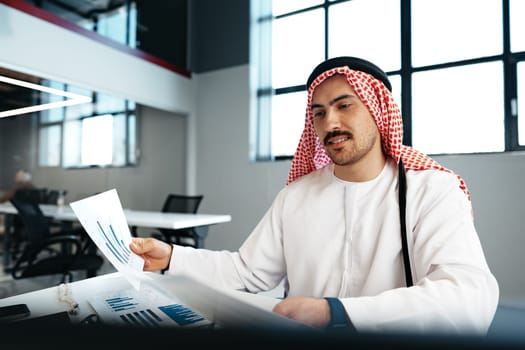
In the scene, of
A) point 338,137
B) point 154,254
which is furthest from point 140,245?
point 338,137

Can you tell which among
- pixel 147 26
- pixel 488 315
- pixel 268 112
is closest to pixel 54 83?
pixel 147 26

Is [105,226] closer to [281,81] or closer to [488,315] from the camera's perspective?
[488,315]

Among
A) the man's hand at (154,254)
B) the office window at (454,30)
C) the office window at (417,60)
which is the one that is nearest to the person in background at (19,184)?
the office window at (417,60)

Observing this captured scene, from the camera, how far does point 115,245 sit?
770 mm

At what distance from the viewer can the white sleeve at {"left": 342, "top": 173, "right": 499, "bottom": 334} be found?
64cm

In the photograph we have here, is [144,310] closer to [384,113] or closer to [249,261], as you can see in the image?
[249,261]

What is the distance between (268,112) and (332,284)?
4.06 meters

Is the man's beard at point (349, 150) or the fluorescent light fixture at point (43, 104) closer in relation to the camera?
the man's beard at point (349, 150)

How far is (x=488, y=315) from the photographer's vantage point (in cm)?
71

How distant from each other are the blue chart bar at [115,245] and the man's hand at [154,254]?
167 millimetres

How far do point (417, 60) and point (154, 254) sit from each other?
3932 mm

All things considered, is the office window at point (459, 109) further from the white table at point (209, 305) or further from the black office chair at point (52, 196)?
the white table at point (209, 305)

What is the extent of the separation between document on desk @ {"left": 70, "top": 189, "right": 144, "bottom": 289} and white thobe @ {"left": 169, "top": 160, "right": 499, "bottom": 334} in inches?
9.4

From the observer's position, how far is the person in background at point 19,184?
325cm
